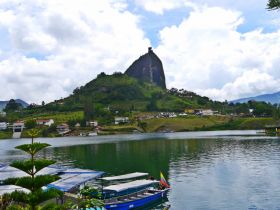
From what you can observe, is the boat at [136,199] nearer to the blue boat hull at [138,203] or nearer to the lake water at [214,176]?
the blue boat hull at [138,203]

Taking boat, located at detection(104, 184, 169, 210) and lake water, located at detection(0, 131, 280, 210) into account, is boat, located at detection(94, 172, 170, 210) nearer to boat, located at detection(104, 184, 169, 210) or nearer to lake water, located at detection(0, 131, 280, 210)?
boat, located at detection(104, 184, 169, 210)

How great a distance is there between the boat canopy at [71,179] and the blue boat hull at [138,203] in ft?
20.2

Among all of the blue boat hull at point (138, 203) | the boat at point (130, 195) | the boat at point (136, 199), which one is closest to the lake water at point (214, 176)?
the blue boat hull at point (138, 203)

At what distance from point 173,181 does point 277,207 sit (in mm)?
24587

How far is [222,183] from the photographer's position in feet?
215

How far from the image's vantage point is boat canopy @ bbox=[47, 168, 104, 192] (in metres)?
48.2

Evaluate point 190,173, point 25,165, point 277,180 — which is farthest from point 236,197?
point 25,165

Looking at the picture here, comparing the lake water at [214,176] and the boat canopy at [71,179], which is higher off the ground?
the boat canopy at [71,179]

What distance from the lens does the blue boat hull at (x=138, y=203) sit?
4764 cm

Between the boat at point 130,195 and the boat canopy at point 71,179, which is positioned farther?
the boat at point 130,195

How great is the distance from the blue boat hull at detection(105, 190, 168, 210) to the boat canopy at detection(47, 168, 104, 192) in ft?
20.2

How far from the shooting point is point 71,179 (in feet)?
175

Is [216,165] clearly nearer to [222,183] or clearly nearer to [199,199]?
[222,183]

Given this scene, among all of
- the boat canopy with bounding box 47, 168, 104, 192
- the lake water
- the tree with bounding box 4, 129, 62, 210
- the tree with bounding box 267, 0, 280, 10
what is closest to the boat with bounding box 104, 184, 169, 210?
the lake water
